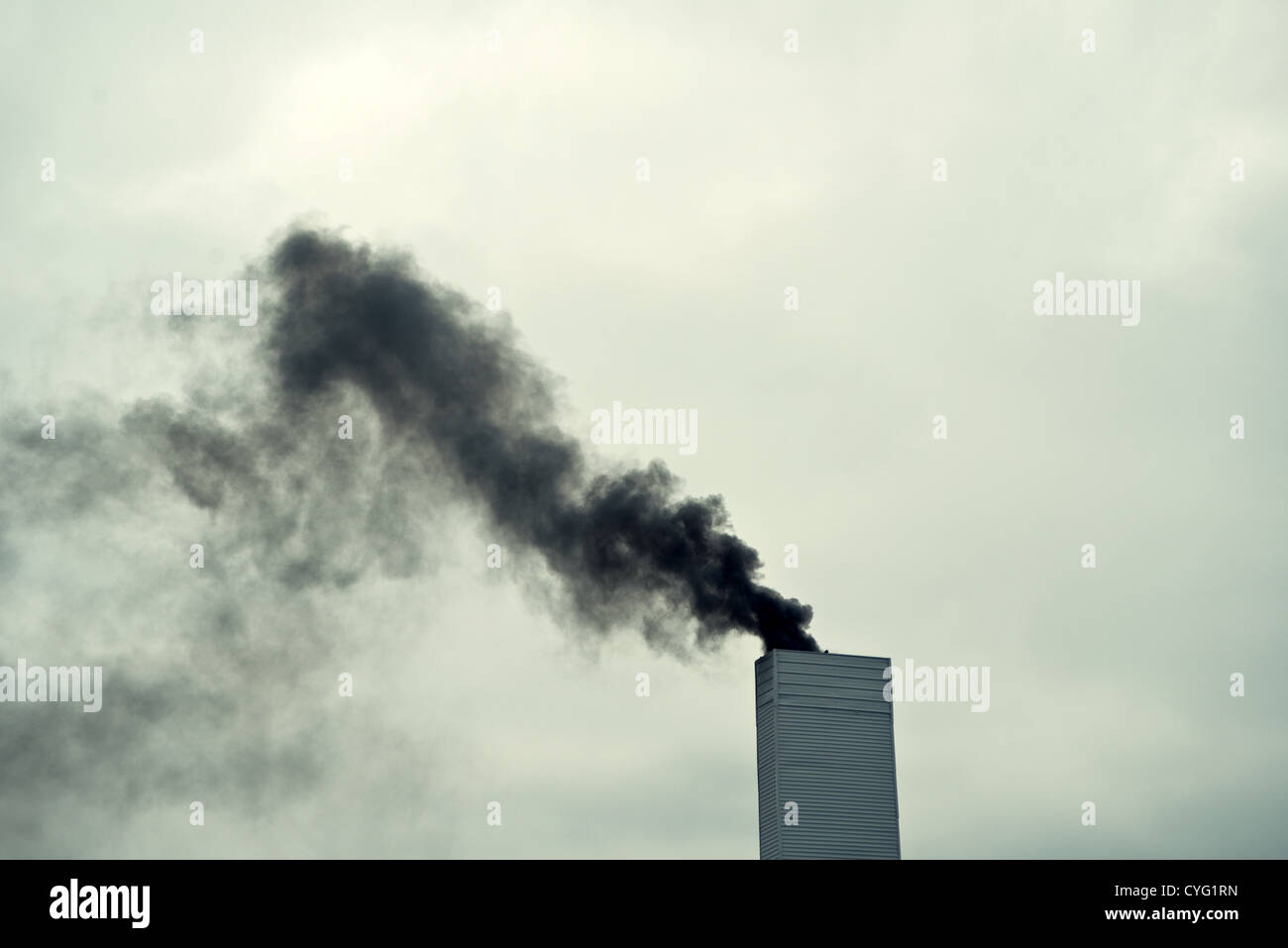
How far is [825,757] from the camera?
52781 millimetres

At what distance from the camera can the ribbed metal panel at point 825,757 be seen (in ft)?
170

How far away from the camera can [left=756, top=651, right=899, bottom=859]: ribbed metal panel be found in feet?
170

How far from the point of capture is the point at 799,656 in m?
53.6
